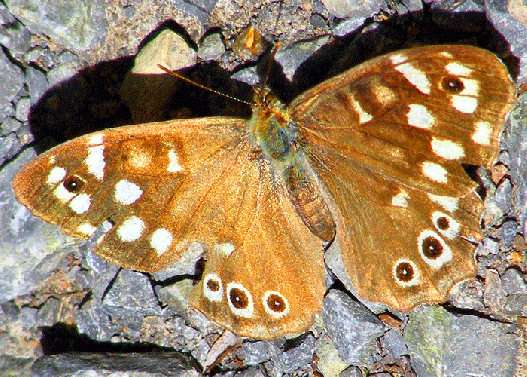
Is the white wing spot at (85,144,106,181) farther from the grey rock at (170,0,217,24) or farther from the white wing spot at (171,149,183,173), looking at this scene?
the grey rock at (170,0,217,24)

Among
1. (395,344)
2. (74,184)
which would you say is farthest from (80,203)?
(395,344)

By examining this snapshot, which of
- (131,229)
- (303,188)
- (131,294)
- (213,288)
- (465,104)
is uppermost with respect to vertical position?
(465,104)

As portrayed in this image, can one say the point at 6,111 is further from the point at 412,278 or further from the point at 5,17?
the point at 412,278

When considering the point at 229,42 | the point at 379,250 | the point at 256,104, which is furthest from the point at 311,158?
the point at 229,42

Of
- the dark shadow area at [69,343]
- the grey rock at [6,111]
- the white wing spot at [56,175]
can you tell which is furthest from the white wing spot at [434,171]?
the grey rock at [6,111]

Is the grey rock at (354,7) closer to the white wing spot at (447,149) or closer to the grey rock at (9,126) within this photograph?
the white wing spot at (447,149)
